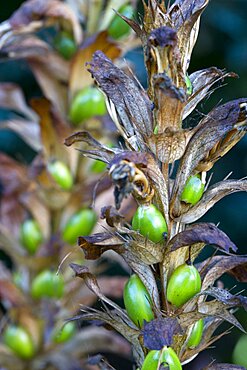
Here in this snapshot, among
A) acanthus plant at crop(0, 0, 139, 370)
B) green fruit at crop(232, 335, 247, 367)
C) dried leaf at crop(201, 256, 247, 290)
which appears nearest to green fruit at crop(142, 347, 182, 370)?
dried leaf at crop(201, 256, 247, 290)

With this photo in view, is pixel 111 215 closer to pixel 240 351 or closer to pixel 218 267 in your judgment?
pixel 218 267

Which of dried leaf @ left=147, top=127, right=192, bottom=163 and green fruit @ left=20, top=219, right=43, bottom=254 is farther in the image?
green fruit @ left=20, top=219, right=43, bottom=254

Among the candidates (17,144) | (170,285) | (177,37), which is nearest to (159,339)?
(170,285)

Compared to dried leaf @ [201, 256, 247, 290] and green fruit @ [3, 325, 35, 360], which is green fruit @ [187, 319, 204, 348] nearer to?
dried leaf @ [201, 256, 247, 290]

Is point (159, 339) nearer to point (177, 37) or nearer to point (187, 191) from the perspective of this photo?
point (187, 191)

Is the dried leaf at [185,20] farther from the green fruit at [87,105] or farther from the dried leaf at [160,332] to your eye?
the green fruit at [87,105]

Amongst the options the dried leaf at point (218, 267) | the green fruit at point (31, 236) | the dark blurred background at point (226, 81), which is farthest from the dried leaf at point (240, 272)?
the dark blurred background at point (226, 81)
